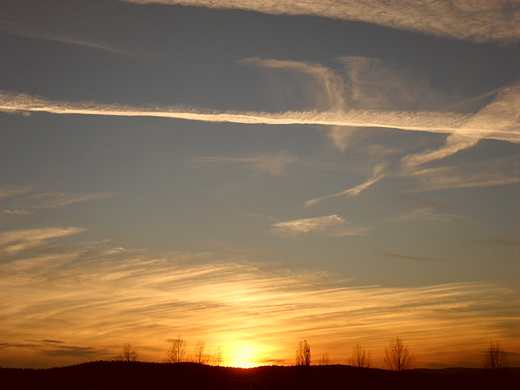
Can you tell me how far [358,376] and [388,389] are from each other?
23.6m

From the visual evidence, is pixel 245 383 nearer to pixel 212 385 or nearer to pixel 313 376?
pixel 212 385

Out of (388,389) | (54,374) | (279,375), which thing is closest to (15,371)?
(54,374)

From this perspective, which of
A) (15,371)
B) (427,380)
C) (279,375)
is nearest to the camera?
(15,371)

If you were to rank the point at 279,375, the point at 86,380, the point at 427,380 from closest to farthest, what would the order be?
the point at 86,380
the point at 427,380
the point at 279,375

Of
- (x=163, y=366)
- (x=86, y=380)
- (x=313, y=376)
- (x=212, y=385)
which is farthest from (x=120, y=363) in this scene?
(x=313, y=376)

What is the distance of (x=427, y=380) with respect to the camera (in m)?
117

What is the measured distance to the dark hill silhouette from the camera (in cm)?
9781

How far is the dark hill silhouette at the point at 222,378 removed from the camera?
3851 inches

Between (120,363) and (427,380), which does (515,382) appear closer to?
(427,380)

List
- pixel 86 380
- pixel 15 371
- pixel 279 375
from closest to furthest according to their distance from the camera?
pixel 86 380
pixel 15 371
pixel 279 375

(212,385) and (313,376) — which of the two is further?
(313,376)

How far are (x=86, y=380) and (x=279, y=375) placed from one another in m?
48.4

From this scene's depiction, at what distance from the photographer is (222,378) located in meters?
116

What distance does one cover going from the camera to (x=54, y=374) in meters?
104
